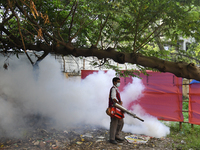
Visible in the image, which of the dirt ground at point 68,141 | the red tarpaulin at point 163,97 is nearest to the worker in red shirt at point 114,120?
the dirt ground at point 68,141

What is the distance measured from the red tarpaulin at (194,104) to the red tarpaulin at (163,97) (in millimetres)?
311

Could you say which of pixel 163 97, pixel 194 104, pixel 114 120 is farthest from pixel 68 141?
pixel 194 104

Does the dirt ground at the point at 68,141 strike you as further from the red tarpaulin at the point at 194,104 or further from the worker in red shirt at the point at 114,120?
the red tarpaulin at the point at 194,104

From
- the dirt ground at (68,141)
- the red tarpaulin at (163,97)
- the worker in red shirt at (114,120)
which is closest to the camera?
the dirt ground at (68,141)

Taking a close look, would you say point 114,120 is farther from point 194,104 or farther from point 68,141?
point 194,104

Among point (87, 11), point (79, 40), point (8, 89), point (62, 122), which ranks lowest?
point (62, 122)

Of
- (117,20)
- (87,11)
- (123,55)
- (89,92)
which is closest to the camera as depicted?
(123,55)

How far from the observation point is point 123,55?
4109 mm

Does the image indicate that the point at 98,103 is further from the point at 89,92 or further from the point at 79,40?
the point at 79,40

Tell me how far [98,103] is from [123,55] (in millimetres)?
3951

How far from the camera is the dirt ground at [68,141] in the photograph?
15.3 feet

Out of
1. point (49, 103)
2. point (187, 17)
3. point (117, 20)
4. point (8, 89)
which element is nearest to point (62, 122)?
point (49, 103)

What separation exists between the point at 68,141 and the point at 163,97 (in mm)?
3348

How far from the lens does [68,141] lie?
5082 mm
